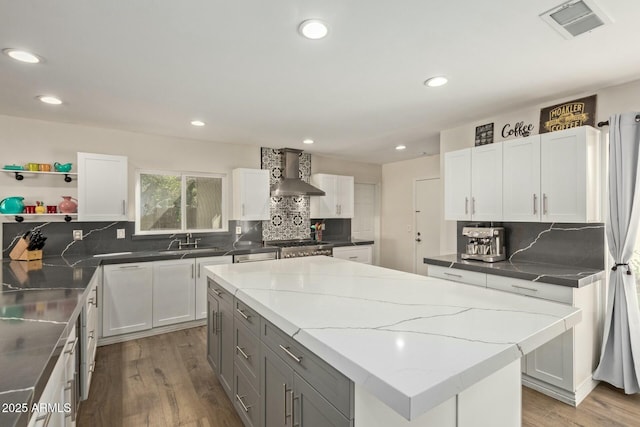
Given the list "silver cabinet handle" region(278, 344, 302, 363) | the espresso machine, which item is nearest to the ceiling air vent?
the espresso machine

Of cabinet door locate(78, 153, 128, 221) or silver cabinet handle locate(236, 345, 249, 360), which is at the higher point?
cabinet door locate(78, 153, 128, 221)

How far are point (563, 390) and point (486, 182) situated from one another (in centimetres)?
175

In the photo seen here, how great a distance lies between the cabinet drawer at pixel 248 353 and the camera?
5.78 ft

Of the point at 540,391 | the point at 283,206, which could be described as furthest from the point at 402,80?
the point at 283,206

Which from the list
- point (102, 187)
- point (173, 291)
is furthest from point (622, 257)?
point (102, 187)

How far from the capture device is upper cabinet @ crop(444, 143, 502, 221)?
9.71 ft

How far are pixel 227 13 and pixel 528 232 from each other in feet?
10.1

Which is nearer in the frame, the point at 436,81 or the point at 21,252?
the point at 436,81

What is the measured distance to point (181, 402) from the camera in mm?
2338

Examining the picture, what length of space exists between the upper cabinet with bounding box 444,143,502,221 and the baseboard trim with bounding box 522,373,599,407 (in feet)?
4.45

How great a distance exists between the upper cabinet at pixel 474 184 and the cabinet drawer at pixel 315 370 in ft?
7.89

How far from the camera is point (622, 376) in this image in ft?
7.73

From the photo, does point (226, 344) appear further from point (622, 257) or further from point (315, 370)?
point (622, 257)

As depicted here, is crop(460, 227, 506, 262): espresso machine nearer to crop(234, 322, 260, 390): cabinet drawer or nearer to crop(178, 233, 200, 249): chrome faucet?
crop(234, 322, 260, 390): cabinet drawer
